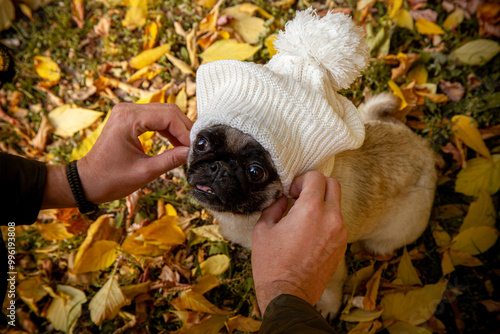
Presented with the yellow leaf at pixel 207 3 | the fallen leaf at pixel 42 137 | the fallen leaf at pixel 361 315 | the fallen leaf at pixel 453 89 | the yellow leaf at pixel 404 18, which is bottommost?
the fallen leaf at pixel 361 315

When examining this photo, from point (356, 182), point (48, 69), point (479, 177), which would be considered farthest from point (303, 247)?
point (48, 69)

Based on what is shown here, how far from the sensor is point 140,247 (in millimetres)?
2725

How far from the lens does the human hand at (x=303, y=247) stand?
1393mm

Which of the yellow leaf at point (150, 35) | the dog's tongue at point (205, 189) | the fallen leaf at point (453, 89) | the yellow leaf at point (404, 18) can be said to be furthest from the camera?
the yellow leaf at point (150, 35)

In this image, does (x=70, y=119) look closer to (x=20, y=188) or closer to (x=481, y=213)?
(x=20, y=188)

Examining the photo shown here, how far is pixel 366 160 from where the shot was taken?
6.91ft

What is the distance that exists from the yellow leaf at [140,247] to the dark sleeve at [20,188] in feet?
2.69

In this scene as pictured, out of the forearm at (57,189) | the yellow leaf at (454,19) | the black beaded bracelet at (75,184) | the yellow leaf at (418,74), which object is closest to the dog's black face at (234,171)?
the black beaded bracelet at (75,184)

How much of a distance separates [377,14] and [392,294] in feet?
9.50

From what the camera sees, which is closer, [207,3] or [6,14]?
[207,3]

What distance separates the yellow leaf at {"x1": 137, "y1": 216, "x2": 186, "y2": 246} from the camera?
2.73m

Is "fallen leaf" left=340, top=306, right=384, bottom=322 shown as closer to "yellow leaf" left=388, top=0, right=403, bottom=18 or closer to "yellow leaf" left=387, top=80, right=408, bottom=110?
"yellow leaf" left=387, top=80, right=408, bottom=110

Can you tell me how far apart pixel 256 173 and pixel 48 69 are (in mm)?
3261

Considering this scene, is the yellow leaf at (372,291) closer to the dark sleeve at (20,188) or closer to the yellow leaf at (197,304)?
the yellow leaf at (197,304)
